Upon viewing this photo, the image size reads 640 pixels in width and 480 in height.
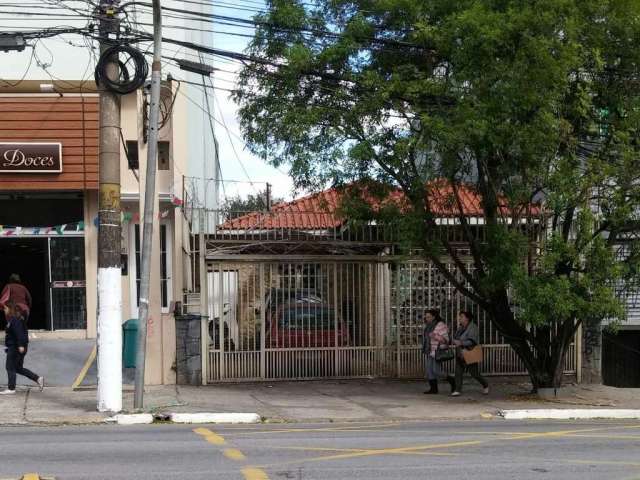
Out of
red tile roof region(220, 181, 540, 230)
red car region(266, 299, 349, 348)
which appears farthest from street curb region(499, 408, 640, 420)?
red car region(266, 299, 349, 348)

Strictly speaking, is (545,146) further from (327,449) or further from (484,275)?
(327,449)

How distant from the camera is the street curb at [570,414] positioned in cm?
1226

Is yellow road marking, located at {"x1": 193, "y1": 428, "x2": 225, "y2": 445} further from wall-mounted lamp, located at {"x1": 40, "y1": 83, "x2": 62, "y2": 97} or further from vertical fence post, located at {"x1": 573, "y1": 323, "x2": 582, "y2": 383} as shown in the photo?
wall-mounted lamp, located at {"x1": 40, "y1": 83, "x2": 62, "y2": 97}

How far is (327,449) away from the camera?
8.82 meters

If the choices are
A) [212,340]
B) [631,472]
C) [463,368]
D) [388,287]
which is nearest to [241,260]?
[212,340]

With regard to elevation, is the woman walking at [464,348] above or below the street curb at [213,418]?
above

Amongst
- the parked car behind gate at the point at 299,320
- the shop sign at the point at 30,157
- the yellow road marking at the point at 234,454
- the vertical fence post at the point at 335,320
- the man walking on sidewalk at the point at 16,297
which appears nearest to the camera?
the yellow road marking at the point at 234,454

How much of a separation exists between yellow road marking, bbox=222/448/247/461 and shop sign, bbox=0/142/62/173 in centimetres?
1068

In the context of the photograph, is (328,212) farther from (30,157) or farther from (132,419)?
(30,157)

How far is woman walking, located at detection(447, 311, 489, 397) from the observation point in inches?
560

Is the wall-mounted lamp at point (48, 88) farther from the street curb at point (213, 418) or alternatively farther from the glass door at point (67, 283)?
the street curb at point (213, 418)

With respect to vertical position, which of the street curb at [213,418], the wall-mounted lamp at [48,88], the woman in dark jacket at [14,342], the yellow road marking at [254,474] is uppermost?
the wall-mounted lamp at [48,88]

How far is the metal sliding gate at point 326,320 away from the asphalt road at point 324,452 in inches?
170

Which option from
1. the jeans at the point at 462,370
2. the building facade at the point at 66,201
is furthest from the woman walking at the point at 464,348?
the building facade at the point at 66,201
